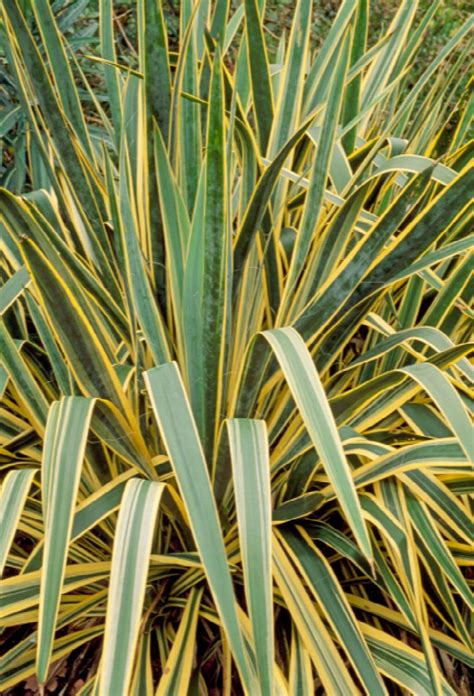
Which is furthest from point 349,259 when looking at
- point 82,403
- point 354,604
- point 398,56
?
point 398,56

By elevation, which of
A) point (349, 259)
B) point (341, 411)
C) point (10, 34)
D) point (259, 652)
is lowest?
point (259, 652)

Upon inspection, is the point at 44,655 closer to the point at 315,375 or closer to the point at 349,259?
the point at 315,375

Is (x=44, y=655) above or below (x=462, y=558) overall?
below

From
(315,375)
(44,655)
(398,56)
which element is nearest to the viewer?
(44,655)

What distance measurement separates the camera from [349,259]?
0.91m

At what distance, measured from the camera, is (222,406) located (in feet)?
3.17

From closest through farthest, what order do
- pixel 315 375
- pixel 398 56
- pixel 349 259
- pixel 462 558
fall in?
pixel 315 375 < pixel 349 259 < pixel 462 558 < pixel 398 56

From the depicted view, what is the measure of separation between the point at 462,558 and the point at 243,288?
19.3 inches

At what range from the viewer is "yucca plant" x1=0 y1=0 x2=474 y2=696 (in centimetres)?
72

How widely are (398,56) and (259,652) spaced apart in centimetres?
125

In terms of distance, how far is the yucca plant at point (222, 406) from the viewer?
723 mm

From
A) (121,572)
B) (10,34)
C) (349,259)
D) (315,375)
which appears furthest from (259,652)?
(10,34)

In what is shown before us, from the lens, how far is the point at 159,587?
41.2 inches

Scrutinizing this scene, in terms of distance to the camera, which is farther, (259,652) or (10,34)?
(10,34)
